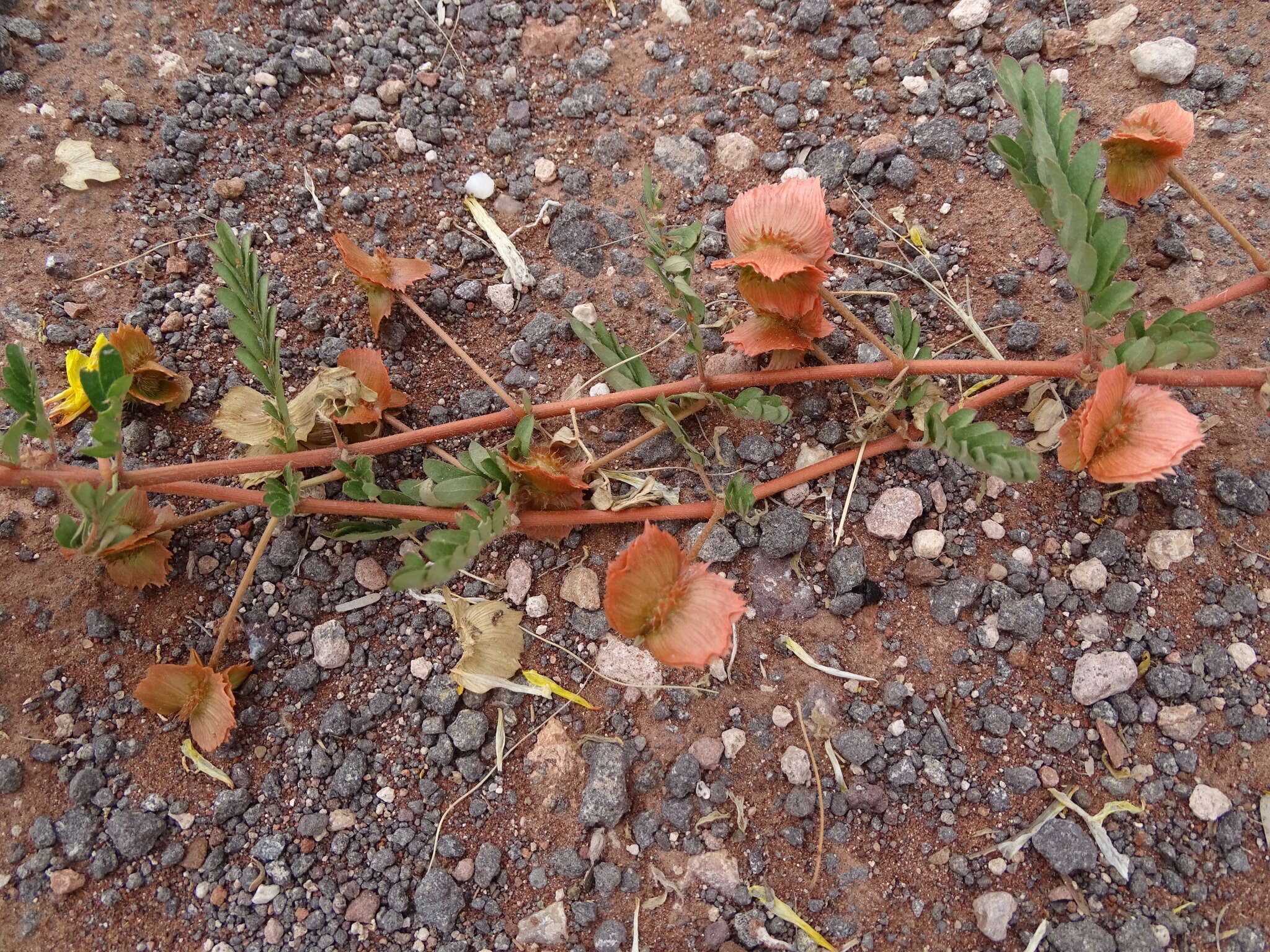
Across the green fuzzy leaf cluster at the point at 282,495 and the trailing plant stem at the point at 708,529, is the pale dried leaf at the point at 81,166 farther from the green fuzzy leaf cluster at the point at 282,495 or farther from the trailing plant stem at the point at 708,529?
the trailing plant stem at the point at 708,529

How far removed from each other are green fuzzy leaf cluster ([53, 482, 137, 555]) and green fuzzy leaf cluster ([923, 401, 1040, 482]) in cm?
181

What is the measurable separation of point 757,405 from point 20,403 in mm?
1626

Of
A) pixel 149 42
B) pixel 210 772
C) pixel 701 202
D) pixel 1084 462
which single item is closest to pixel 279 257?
pixel 149 42

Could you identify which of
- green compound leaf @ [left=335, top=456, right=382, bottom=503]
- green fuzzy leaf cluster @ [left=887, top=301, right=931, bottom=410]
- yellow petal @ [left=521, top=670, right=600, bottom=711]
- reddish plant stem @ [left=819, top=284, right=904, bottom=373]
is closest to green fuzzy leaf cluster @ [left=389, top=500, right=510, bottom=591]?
green compound leaf @ [left=335, top=456, right=382, bottom=503]

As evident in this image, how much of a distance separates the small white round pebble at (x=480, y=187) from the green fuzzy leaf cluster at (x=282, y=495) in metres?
1.13

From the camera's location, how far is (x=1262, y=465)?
2154 mm

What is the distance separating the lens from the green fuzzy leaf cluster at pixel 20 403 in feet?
5.74

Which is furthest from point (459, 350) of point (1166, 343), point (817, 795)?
point (1166, 343)

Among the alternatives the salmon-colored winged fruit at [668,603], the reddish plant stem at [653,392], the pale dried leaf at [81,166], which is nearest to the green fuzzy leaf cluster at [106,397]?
the reddish plant stem at [653,392]

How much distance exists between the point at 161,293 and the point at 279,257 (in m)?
0.35

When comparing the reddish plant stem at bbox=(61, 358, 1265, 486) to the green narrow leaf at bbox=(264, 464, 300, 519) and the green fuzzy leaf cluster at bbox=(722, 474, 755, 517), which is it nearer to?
the green narrow leaf at bbox=(264, 464, 300, 519)

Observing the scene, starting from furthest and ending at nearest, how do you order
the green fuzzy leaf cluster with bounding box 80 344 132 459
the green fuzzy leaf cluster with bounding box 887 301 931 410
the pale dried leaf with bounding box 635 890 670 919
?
the green fuzzy leaf cluster with bounding box 887 301 931 410 < the pale dried leaf with bounding box 635 890 670 919 < the green fuzzy leaf cluster with bounding box 80 344 132 459

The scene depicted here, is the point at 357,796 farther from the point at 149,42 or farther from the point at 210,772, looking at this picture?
the point at 149,42

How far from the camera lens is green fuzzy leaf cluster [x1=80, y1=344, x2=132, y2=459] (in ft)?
5.56
